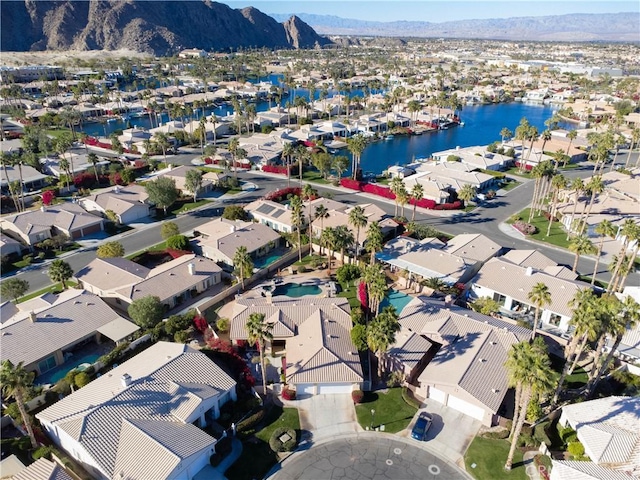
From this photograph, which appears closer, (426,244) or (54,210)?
(426,244)

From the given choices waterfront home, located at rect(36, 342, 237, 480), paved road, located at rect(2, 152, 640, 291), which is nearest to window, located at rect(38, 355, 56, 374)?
waterfront home, located at rect(36, 342, 237, 480)

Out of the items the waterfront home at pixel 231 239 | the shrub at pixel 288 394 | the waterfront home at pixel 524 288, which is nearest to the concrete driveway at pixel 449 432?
the shrub at pixel 288 394

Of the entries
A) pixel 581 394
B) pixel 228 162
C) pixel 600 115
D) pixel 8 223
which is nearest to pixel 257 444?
pixel 581 394

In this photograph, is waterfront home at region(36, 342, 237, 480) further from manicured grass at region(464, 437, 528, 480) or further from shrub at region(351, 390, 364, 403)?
manicured grass at region(464, 437, 528, 480)

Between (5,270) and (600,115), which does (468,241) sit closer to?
(5,270)

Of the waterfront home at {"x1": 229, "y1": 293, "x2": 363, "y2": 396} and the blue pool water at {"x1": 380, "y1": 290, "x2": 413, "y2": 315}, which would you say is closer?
the waterfront home at {"x1": 229, "y1": 293, "x2": 363, "y2": 396}
